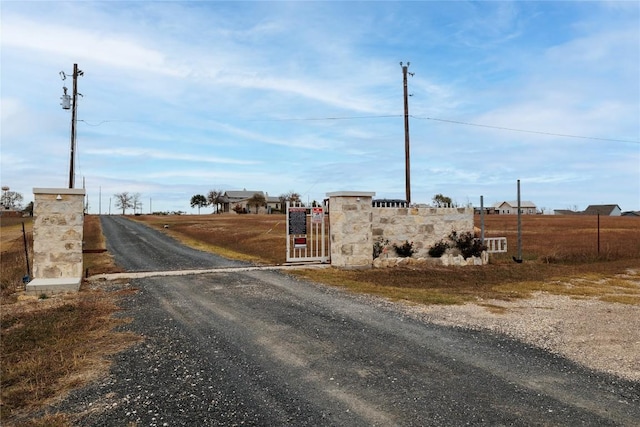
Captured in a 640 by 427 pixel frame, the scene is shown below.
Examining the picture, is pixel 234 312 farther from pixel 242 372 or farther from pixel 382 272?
pixel 382 272

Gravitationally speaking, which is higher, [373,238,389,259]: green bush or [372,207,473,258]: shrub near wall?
[372,207,473,258]: shrub near wall

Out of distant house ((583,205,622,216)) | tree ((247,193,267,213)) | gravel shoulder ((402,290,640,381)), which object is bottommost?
gravel shoulder ((402,290,640,381))

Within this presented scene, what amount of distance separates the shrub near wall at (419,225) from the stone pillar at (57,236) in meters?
9.46

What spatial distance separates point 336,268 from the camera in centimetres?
1425

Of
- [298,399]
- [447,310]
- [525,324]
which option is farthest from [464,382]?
[447,310]

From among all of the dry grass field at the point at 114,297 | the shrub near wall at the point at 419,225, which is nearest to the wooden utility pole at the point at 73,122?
the dry grass field at the point at 114,297

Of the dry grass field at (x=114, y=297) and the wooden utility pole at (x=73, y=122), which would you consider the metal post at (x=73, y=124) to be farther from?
the dry grass field at (x=114, y=297)

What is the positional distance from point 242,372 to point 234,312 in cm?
314

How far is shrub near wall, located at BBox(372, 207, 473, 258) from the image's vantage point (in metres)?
15.4

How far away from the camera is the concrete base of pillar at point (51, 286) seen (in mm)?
10156

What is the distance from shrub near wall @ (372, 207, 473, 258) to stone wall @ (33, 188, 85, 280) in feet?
31.0

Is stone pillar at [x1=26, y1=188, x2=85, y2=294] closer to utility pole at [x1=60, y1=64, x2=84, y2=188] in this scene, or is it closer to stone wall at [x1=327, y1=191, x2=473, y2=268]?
stone wall at [x1=327, y1=191, x2=473, y2=268]

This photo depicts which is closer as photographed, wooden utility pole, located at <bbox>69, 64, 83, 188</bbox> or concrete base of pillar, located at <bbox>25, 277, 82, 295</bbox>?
concrete base of pillar, located at <bbox>25, 277, 82, 295</bbox>

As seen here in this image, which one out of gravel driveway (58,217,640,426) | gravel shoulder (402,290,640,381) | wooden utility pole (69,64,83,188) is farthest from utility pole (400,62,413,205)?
wooden utility pole (69,64,83,188)
